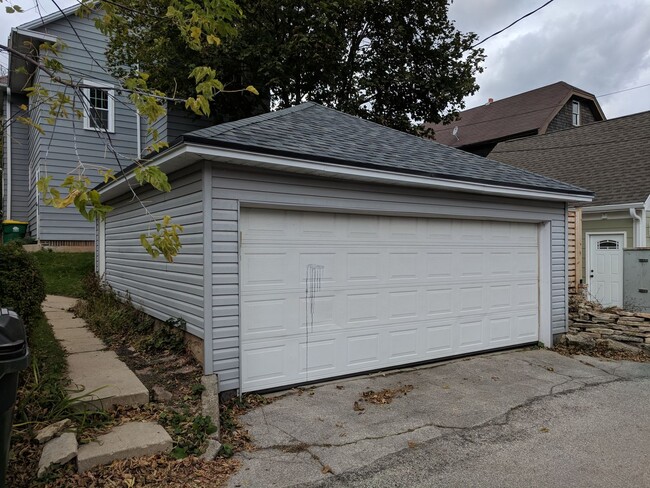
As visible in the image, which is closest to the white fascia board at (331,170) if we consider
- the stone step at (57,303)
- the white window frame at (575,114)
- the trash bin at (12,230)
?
the stone step at (57,303)

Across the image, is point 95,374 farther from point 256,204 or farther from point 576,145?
point 576,145

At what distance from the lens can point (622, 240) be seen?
10.7 m

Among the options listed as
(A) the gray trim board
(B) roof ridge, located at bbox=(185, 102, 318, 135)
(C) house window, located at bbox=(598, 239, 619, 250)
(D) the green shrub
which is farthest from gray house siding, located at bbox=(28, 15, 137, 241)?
(C) house window, located at bbox=(598, 239, 619, 250)

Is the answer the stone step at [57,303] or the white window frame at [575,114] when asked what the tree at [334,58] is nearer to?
the stone step at [57,303]

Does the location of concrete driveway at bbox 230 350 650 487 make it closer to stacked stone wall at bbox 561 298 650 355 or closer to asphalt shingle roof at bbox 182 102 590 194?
stacked stone wall at bbox 561 298 650 355

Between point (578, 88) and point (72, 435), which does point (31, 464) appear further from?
point (578, 88)

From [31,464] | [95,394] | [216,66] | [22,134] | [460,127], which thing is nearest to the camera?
[31,464]

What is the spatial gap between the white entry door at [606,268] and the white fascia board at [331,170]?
519cm

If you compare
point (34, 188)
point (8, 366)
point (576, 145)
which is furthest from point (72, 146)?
point (576, 145)

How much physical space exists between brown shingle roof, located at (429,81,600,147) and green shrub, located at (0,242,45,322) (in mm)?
Result: 21973

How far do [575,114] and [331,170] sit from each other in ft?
75.1

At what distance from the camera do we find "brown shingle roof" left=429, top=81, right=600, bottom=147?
2216cm

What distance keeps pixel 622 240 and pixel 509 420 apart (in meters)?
8.25

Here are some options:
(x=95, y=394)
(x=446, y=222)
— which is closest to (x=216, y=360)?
(x=95, y=394)
